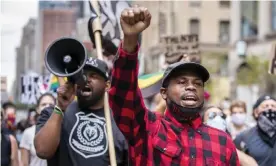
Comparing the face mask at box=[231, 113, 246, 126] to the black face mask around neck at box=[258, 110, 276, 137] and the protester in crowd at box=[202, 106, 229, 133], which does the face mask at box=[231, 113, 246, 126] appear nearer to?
the black face mask around neck at box=[258, 110, 276, 137]

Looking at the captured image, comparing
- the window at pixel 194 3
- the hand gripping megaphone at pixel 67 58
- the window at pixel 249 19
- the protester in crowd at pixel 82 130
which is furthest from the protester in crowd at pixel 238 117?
the window at pixel 194 3

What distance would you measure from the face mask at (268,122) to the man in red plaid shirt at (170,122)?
115 inches

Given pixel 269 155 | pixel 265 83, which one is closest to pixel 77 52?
pixel 269 155

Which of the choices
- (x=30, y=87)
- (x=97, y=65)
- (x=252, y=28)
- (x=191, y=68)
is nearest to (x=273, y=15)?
(x=252, y=28)

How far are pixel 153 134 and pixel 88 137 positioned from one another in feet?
3.72

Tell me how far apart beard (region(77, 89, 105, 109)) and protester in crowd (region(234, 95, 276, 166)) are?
1.96 meters

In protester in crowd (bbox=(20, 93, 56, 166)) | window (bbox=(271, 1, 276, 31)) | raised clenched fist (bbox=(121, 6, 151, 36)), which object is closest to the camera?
raised clenched fist (bbox=(121, 6, 151, 36))

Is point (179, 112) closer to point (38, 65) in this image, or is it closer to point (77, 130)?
point (77, 130)

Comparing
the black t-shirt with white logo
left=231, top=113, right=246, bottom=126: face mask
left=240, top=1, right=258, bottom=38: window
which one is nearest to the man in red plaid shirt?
the black t-shirt with white logo

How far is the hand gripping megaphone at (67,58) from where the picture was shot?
434 cm

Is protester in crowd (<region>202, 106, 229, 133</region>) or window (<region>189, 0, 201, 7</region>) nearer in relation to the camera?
protester in crowd (<region>202, 106, 229, 133</region>)

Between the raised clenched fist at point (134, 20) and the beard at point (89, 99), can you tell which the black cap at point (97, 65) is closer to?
the beard at point (89, 99)

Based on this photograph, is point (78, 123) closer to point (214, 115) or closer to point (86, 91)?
point (86, 91)

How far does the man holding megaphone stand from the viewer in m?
4.48
